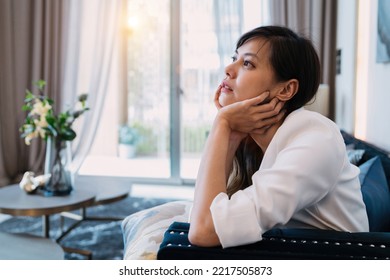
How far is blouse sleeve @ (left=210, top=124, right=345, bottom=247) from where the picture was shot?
0.80 metres

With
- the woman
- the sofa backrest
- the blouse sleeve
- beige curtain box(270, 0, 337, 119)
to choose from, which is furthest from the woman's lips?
beige curtain box(270, 0, 337, 119)

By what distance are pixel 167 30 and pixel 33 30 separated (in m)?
1.30

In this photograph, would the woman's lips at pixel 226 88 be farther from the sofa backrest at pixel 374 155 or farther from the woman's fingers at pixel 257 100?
the sofa backrest at pixel 374 155

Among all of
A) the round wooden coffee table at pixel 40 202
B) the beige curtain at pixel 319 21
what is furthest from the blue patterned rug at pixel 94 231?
the beige curtain at pixel 319 21

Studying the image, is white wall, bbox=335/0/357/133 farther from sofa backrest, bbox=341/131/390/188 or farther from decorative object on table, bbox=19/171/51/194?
decorative object on table, bbox=19/171/51/194

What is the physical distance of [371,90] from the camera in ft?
7.37

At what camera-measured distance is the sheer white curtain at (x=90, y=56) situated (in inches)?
158

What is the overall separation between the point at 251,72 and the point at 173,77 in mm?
3201

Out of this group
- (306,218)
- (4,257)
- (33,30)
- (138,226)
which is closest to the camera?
(306,218)

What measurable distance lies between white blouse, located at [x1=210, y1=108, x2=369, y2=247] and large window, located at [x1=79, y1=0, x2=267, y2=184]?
10.3 ft

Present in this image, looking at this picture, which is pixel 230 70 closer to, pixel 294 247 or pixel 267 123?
pixel 267 123
